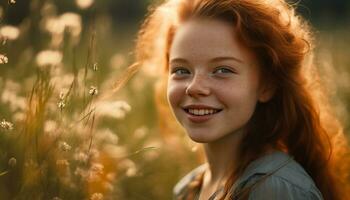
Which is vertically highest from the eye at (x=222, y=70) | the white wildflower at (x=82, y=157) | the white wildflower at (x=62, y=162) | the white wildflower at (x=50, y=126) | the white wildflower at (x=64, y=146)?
the eye at (x=222, y=70)

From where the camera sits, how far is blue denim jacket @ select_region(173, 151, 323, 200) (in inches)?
91.0

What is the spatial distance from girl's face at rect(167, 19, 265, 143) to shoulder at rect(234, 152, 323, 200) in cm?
18

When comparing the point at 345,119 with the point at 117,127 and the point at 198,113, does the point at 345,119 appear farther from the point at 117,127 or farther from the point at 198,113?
the point at 198,113

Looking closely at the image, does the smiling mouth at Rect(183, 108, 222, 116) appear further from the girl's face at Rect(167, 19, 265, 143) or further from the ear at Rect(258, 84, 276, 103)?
the ear at Rect(258, 84, 276, 103)

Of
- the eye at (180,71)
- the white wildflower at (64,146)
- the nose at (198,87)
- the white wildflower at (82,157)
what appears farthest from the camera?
the eye at (180,71)

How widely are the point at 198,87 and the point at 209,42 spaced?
0.51ft

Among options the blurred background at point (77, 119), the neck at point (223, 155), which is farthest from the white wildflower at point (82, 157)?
the neck at point (223, 155)

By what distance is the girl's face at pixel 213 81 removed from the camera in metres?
2.53

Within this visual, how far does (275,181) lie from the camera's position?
2.34 metres

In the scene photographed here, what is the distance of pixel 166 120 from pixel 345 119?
946 millimetres

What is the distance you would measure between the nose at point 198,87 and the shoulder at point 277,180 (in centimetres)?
28

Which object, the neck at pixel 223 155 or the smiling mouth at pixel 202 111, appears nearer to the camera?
the smiling mouth at pixel 202 111

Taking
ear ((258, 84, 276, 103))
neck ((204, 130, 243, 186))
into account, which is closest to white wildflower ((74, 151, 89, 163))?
neck ((204, 130, 243, 186))

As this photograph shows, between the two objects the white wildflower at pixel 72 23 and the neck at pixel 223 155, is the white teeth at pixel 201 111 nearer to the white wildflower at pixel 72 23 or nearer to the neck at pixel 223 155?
the neck at pixel 223 155
